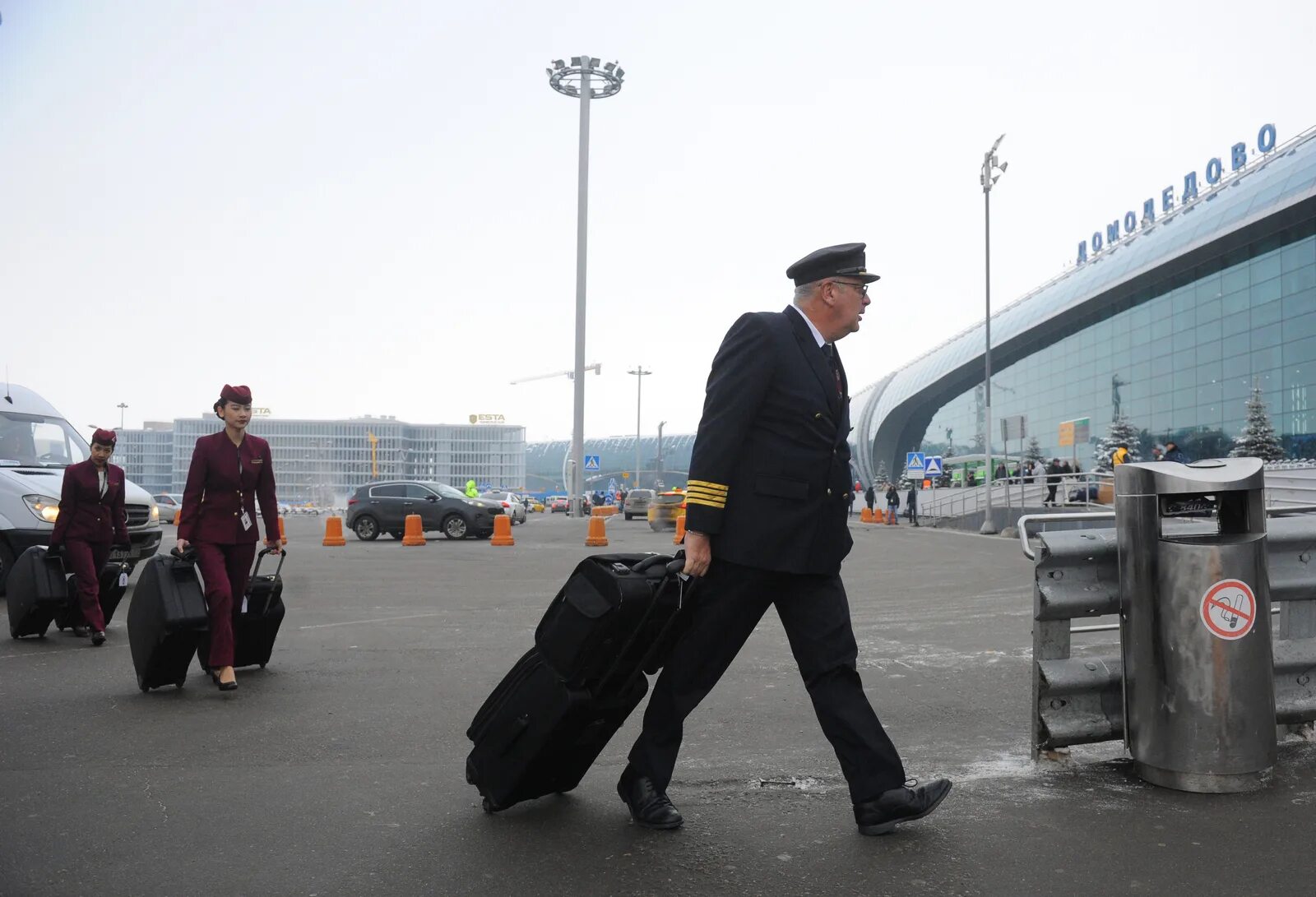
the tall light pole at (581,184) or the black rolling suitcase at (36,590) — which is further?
the tall light pole at (581,184)

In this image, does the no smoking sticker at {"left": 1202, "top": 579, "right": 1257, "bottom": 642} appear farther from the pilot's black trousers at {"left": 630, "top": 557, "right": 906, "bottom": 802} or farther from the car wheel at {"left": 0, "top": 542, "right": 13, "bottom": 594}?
the car wheel at {"left": 0, "top": 542, "right": 13, "bottom": 594}

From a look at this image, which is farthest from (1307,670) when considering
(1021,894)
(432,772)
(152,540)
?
(152,540)

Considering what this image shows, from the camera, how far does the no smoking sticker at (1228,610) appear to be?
150 inches

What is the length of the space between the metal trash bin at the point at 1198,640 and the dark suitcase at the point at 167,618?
4.62 meters

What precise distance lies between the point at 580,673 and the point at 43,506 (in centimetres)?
931

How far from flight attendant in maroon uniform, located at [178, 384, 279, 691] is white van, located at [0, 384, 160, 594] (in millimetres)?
4557

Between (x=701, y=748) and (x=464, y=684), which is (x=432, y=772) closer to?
(x=701, y=748)

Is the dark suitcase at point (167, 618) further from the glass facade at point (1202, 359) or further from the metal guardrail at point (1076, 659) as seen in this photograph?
the glass facade at point (1202, 359)

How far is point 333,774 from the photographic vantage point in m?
4.32

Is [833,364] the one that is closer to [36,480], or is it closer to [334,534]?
[36,480]

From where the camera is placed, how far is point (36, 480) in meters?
11.1

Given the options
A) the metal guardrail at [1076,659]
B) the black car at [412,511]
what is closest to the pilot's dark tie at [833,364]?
the metal guardrail at [1076,659]

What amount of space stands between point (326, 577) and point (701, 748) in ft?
34.7

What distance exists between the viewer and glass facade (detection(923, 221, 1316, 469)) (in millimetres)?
43781
